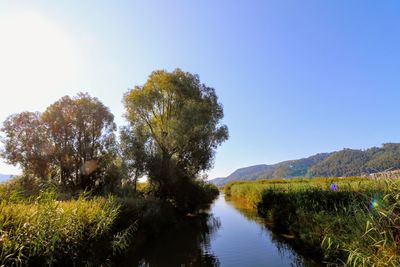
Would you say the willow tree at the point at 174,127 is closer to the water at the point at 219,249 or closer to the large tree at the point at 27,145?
the water at the point at 219,249

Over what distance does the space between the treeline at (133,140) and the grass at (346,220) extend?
287 inches

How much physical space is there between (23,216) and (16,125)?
92.7 ft

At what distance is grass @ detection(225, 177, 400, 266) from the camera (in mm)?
6082

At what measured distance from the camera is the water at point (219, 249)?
10.6 meters

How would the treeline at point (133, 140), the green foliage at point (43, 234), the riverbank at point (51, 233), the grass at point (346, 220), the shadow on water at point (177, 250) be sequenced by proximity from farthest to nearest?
the treeline at point (133, 140)
the shadow on water at point (177, 250)
the grass at point (346, 220)
the riverbank at point (51, 233)
the green foliage at point (43, 234)

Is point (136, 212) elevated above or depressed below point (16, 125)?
below

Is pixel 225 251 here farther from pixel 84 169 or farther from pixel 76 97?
pixel 76 97

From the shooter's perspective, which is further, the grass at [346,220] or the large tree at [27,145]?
the large tree at [27,145]

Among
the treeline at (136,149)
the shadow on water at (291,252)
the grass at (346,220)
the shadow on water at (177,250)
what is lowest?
the shadow on water at (291,252)

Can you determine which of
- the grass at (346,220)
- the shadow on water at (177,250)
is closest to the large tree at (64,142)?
the shadow on water at (177,250)

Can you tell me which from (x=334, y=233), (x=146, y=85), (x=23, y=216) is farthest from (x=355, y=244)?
(x=146, y=85)

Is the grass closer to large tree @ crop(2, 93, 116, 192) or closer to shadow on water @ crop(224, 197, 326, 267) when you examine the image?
shadow on water @ crop(224, 197, 326, 267)

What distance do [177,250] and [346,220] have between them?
23.9 feet

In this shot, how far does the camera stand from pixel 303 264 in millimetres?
9680
